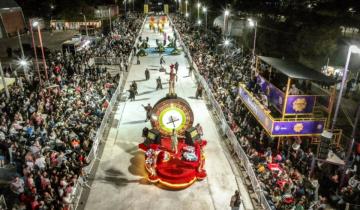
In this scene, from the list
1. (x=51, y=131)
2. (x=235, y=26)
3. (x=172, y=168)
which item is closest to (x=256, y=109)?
(x=172, y=168)

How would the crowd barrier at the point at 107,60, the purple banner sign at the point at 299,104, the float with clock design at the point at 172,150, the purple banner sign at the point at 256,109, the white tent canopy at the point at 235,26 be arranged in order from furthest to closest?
the white tent canopy at the point at 235,26 < the crowd barrier at the point at 107,60 < the purple banner sign at the point at 256,109 < the purple banner sign at the point at 299,104 < the float with clock design at the point at 172,150

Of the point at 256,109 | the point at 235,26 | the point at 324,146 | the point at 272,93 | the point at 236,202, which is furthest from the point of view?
the point at 235,26

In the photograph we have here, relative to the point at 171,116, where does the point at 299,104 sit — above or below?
above

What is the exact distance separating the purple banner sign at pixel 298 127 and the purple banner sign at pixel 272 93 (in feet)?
4.03

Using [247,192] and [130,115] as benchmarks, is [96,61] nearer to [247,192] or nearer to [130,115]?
[130,115]

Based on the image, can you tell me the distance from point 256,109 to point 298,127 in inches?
135

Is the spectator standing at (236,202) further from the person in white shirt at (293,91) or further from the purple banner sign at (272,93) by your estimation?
the person in white shirt at (293,91)

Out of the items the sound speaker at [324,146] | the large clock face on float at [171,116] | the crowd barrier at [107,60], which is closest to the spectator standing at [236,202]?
the sound speaker at [324,146]

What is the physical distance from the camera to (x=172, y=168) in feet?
52.5

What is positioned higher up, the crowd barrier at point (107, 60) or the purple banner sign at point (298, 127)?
the purple banner sign at point (298, 127)

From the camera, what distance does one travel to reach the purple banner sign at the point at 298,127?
676 inches

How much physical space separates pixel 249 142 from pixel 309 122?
3.58m

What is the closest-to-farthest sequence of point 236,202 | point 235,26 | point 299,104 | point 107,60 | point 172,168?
point 236,202, point 172,168, point 299,104, point 107,60, point 235,26

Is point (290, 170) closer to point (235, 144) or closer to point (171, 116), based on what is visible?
point (235, 144)
